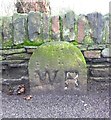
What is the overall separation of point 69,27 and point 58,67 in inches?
18.5

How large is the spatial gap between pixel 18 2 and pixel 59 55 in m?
1.20

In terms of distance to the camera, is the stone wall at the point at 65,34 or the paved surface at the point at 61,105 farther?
the stone wall at the point at 65,34

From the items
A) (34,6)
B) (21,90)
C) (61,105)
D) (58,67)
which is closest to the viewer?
(61,105)

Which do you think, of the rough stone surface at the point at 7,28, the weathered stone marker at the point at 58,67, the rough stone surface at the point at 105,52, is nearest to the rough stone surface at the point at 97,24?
the rough stone surface at the point at 105,52

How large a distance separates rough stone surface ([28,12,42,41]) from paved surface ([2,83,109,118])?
2.12 ft

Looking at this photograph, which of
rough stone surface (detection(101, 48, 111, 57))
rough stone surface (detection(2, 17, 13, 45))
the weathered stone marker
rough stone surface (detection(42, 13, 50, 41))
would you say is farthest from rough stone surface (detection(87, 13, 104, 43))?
rough stone surface (detection(2, 17, 13, 45))

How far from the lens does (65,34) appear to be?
3988 mm

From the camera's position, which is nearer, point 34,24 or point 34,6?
point 34,24

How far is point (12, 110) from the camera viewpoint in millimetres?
3428

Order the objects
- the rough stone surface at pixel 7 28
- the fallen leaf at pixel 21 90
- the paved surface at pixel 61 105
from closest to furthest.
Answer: the paved surface at pixel 61 105 → the fallen leaf at pixel 21 90 → the rough stone surface at pixel 7 28

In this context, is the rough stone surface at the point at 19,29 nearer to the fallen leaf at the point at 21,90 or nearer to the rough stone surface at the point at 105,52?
the fallen leaf at the point at 21,90

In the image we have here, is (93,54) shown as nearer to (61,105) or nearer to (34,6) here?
(61,105)

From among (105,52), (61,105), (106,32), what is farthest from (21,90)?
(106,32)

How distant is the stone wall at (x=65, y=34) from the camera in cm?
399
